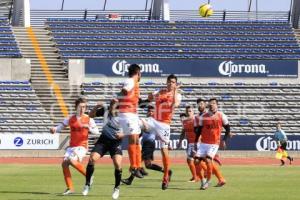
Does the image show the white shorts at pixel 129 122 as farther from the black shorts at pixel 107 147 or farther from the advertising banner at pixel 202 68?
the advertising banner at pixel 202 68

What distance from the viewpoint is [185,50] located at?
170 ft

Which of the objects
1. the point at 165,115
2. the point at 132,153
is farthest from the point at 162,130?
the point at 132,153

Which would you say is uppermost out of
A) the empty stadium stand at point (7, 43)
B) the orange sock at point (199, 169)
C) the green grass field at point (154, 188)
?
the empty stadium stand at point (7, 43)

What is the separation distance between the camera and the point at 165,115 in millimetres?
19406

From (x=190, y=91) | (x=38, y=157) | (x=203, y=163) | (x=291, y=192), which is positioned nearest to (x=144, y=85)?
(x=190, y=91)

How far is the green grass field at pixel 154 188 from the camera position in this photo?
17.7 m

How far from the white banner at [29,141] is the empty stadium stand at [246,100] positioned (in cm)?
507

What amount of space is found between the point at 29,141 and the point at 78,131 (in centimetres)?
2469

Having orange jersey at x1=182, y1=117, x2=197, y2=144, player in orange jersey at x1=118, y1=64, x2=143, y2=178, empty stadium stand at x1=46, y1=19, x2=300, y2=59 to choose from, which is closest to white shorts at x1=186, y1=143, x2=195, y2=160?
orange jersey at x1=182, y1=117, x2=197, y2=144

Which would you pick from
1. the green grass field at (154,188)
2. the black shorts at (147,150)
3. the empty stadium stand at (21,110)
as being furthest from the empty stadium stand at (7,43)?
the black shorts at (147,150)

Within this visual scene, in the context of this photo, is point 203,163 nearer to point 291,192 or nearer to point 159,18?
point 291,192

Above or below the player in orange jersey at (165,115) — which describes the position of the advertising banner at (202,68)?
above

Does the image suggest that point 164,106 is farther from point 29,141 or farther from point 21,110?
point 21,110

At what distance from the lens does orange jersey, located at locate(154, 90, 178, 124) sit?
63.5 ft
